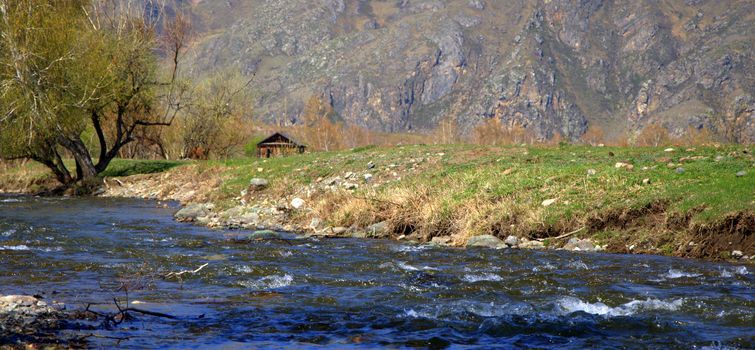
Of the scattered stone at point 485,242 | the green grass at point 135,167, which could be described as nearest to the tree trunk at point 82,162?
the green grass at point 135,167

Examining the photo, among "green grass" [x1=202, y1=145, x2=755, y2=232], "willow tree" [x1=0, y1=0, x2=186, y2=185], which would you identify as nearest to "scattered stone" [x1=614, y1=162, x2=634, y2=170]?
"green grass" [x1=202, y1=145, x2=755, y2=232]

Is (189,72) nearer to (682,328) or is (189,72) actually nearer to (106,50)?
(106,50)

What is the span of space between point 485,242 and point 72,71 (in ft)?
78.3

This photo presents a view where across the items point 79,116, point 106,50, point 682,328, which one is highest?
point 106,50

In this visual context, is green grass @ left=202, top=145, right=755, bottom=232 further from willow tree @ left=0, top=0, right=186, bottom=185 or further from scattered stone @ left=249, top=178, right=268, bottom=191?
willow tree @ left=0, top=0, right=186, bottom=185

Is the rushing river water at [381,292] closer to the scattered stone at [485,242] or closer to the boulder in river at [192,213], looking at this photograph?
the scattered stone at [485,242]

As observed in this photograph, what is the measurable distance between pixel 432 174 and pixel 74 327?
1654 cm

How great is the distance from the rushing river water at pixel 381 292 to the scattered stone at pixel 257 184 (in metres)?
9.28

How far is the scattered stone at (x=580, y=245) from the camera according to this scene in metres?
16.9

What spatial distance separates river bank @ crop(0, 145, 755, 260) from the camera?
16562 mm

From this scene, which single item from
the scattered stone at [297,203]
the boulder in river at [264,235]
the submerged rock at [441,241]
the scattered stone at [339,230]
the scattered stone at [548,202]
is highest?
the scattered stone at [548,202]

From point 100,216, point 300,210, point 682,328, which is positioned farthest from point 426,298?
point 100,216

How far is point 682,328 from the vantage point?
959 centimetres

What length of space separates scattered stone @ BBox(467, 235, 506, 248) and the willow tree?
19.2 meters
